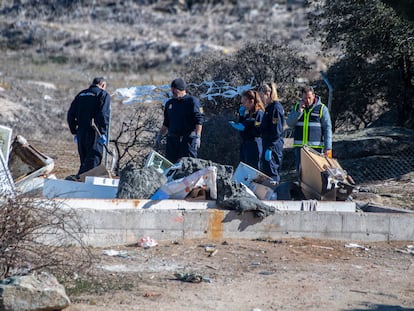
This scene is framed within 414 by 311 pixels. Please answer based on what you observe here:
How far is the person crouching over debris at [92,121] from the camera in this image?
12.7 m

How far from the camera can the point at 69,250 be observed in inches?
335

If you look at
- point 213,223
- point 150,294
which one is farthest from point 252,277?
point 213,223

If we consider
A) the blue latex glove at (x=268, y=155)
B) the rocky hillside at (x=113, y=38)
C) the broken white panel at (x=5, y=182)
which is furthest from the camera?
the rocky hillside at (x=113, y=38)

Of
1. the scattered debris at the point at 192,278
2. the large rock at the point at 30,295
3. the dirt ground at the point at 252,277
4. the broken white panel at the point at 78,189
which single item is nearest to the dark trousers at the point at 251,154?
the broken white panel at the point at 78,189

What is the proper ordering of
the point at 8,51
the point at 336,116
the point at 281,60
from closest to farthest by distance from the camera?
1. the point at 281,60
2. the point at 336,116
3. the point at 8,51

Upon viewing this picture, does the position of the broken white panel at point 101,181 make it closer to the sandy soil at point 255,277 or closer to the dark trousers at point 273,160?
the sandy soil at point 255,277

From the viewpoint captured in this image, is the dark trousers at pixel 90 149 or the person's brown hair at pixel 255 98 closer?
the person's brown hair at pixel 255 98

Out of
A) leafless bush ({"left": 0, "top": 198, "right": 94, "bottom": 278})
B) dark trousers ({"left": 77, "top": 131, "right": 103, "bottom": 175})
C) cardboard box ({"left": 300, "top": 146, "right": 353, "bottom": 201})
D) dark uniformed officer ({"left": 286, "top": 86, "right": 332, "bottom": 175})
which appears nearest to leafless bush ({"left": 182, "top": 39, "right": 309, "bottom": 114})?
dark trousers ({"left": 77, "top": 131, "right": 103, "bottom": 175})

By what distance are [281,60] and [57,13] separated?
177 ft

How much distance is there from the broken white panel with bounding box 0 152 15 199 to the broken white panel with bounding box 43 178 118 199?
0.65 metres

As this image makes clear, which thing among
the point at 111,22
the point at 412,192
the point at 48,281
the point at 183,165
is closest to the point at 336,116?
the point at 412,192

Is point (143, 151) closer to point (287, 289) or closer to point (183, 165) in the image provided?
point (183, 165)

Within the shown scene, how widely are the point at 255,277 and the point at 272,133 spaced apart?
383 centimetres

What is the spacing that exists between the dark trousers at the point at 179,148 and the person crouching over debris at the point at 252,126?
0.69 m
